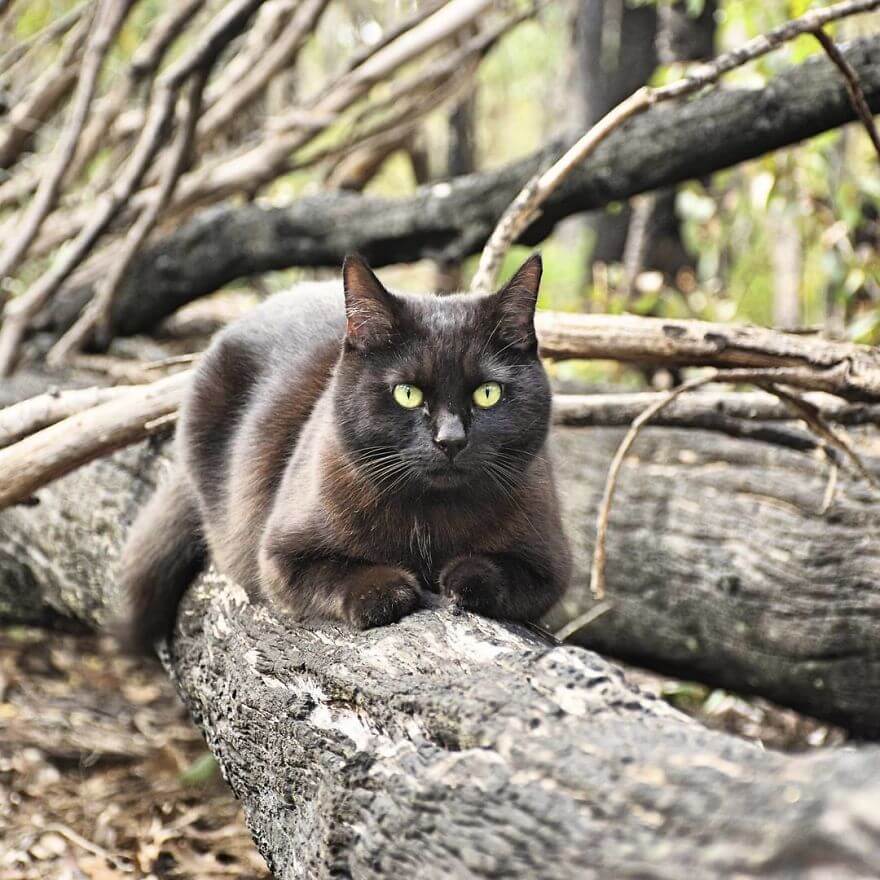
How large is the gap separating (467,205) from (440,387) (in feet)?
8.13

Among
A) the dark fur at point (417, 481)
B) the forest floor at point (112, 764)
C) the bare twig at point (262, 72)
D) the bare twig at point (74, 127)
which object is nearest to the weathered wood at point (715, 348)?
the dark fur at point (417, 481)

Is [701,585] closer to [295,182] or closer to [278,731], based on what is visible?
[278,731]

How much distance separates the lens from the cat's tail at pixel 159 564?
9.41 ft

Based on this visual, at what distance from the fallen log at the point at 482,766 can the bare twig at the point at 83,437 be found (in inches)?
28.3

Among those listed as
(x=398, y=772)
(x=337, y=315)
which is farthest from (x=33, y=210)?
(x=398, y=772)

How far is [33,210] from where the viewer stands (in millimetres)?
4824

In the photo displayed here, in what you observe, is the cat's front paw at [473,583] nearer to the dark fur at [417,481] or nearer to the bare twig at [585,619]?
the dark fur at [417,481]

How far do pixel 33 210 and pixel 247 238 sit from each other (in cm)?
99

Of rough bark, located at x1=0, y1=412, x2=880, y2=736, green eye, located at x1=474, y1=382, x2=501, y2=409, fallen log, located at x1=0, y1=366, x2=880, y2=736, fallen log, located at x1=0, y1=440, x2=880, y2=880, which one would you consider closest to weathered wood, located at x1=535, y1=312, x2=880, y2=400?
fallen log, located at x1=0, y1=366, x2=880, y2=736

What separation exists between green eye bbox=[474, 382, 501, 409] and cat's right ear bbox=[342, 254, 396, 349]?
25cm

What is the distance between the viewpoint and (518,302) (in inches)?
96.1

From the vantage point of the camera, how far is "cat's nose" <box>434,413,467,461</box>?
220 centimetres

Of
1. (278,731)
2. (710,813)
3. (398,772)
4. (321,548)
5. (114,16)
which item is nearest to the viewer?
(710,813)

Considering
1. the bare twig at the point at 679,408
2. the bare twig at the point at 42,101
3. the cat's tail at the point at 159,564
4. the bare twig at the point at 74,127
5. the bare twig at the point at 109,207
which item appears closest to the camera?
the cat's tail at the point at 159,564
